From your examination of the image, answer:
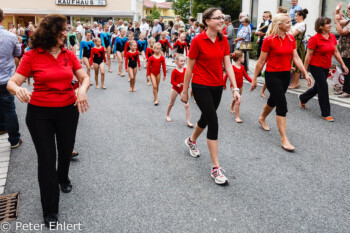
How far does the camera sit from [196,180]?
4.12 m

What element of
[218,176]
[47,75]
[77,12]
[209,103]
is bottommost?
[218,176]

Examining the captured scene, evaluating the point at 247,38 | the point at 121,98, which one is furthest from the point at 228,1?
the point at 121,98

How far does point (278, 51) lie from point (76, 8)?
128ft

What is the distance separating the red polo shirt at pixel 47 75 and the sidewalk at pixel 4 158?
1531mm

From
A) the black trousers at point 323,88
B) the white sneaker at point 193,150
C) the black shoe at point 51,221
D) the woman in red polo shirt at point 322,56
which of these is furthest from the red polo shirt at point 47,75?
the black trousers at point 323,88

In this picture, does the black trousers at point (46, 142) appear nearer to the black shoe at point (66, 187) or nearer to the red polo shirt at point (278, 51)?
the black shoe at point (66, 187)

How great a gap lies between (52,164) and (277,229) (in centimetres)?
230

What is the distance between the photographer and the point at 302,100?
25.1 feet

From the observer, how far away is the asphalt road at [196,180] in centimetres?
323

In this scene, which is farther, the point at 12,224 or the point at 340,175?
the point at 340,175

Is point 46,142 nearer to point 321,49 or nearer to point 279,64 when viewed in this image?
point 279,64

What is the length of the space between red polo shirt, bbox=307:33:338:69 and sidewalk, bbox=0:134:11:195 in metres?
6.13

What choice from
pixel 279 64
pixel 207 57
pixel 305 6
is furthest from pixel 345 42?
pixel 305 6

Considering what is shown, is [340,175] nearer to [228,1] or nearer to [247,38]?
[247,38]
